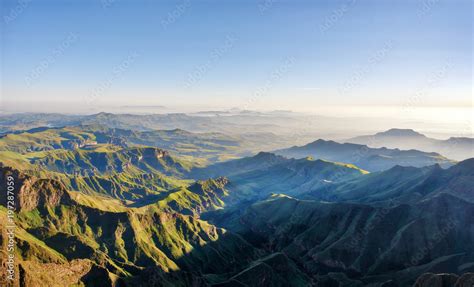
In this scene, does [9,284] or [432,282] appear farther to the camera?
[432,282]

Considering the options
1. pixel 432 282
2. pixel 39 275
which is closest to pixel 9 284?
pixel 39 275

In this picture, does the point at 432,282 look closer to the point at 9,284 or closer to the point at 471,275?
the point at 471,275

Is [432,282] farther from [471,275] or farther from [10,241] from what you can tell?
[10,241]

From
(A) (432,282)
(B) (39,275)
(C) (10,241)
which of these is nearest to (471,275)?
(A) (432,282)

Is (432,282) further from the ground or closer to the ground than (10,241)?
closer to the ground

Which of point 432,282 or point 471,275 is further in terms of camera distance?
point 432,282

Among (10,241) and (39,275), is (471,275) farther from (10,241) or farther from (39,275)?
(10,241)

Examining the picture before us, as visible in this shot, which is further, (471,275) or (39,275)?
(39,275)
